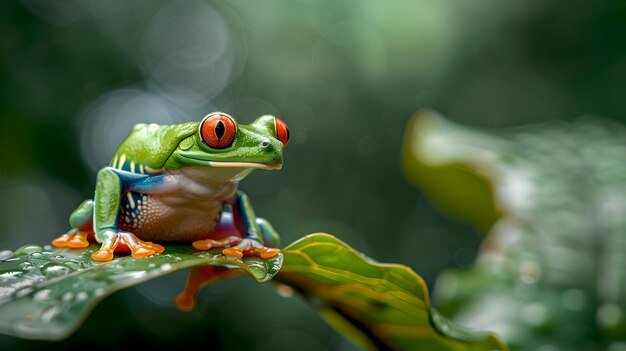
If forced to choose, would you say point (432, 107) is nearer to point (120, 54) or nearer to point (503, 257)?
point (120, 54)

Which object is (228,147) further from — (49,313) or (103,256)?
(49,313)

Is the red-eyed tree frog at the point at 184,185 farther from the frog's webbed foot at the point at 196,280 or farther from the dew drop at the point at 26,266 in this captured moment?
the dew drop at the point at 26,266

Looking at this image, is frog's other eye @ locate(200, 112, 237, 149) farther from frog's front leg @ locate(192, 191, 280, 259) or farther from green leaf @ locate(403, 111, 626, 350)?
→ green leaf @ locate(403, 111, 626, 350)

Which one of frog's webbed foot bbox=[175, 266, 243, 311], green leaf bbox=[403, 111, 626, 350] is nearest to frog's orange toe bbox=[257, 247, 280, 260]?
frog's webbed foot bbox=[175, 266, 243, 311]

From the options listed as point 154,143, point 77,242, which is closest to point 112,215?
point 77,242

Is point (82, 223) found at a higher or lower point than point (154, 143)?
lower

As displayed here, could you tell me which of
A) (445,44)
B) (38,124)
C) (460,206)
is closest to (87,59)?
(38,124)
